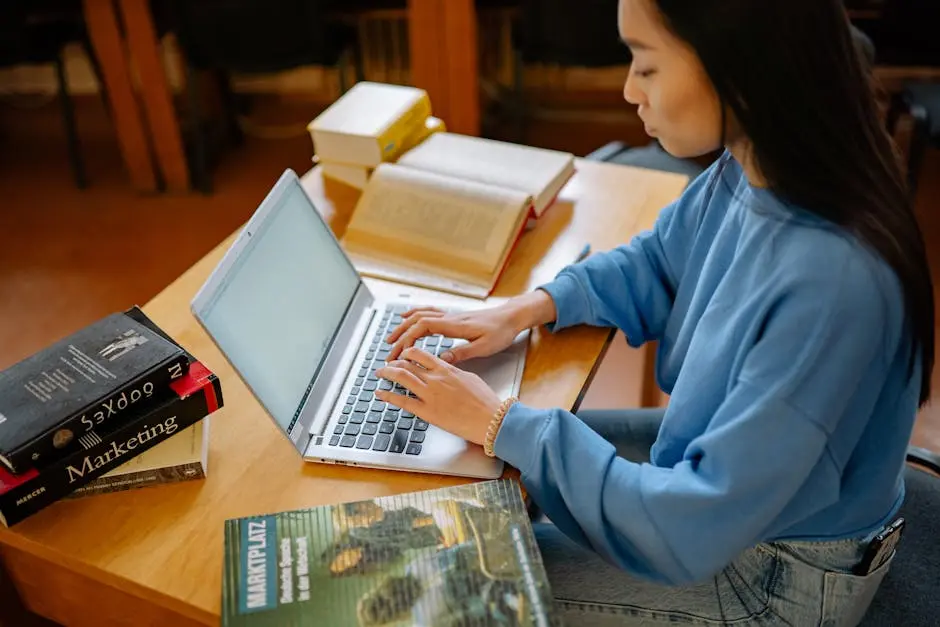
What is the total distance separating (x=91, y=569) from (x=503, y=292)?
66 cm

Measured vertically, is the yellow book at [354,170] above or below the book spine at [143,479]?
above

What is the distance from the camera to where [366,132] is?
144 centimetres

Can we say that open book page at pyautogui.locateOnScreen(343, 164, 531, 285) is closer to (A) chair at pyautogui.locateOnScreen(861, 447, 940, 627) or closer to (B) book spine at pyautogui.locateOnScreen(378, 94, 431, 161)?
(B) book spine at pyautogui.locateOnScreen(378, 94, 431, 161)

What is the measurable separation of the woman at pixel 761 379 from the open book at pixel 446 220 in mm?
320

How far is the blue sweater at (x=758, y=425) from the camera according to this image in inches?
29.6

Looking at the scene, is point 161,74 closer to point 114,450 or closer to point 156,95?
point 156,95

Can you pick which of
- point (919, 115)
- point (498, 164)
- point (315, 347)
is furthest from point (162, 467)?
point (919, 115)

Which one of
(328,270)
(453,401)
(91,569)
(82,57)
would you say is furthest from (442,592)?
(82,57)

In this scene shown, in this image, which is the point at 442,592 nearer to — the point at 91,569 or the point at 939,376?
the point at 91,569

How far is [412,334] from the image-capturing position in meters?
1.09

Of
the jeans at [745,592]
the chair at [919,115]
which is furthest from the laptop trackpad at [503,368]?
the chair at [919,115]

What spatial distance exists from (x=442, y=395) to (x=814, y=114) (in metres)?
0.48

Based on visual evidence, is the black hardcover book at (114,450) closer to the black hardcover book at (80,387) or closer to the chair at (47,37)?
the black hardcover book at (80,387)

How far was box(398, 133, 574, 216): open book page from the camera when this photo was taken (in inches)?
55.4
